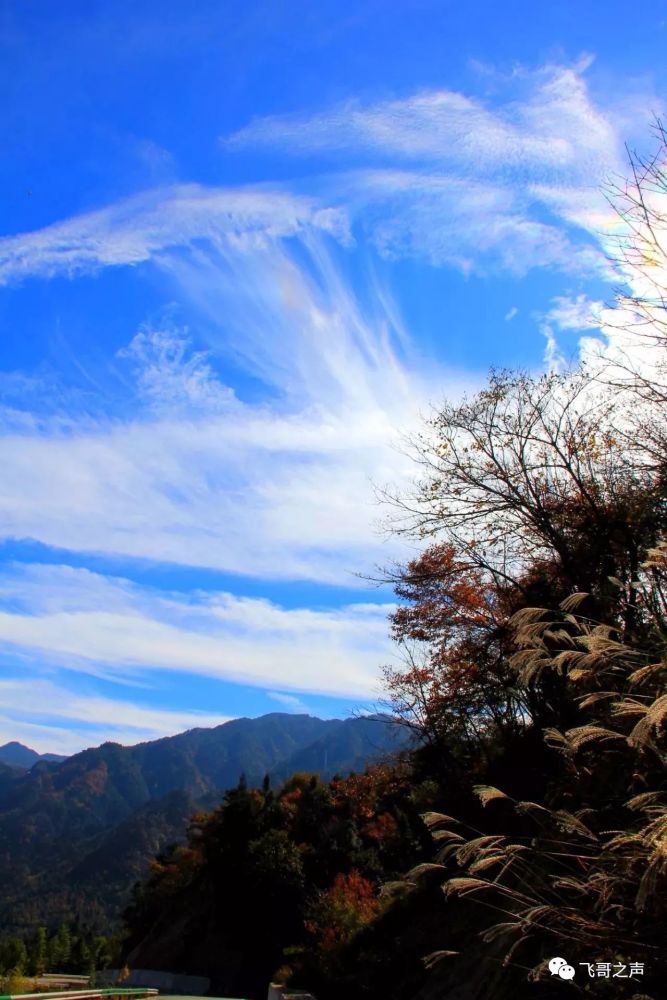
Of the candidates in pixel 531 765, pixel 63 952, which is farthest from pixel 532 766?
pixel 63 952

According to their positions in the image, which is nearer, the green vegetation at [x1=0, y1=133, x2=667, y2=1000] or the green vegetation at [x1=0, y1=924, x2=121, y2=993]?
the green vegetation at [x1=0, y1=133, x2=667, y2=1000]

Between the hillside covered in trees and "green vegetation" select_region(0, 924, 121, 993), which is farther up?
the hillside covered in trees

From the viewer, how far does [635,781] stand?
19.3 ft

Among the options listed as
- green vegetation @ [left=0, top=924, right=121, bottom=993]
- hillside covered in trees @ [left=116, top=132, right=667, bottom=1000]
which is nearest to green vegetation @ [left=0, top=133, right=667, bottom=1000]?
hillside covered in trees @ [left=116, top=132, right=667, bottom=1000]

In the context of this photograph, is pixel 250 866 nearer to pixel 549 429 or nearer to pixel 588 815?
pixel 549 429

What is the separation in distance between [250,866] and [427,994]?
33.2m

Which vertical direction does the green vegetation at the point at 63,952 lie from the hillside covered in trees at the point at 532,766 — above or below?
below

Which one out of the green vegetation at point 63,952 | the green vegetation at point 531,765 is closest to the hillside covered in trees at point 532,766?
the green vegetation at point 531,765

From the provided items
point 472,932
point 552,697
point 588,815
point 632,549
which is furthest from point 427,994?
point 632,549

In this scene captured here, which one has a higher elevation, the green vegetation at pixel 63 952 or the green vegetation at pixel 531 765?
the green vegetation at pixel 531 765

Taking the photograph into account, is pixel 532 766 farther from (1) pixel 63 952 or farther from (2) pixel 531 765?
(1) pixel 63 952

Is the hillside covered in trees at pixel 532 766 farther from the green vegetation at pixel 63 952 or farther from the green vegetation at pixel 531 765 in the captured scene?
the green vegetation at pixel 63 952

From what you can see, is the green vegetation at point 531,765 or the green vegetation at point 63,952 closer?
the green vegetation at point 531,765

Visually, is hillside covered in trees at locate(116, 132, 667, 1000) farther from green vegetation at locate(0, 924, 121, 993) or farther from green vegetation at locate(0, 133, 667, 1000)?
green vegetation at locate(0, 924, 121, 993)
